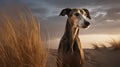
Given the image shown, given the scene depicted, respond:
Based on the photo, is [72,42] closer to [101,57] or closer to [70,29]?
[70,29]

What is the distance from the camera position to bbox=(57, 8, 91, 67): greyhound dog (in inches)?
237

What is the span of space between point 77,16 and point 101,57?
3.64 metres

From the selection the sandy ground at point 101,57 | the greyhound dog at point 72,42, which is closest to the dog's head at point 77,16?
the greyhound dog at point 72,42

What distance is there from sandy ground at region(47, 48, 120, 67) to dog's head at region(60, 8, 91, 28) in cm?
262

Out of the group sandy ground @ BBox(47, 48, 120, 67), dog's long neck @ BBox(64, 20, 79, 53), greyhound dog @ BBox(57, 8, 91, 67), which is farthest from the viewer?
sandy ground @ BBox(47, 48, 120, 67)

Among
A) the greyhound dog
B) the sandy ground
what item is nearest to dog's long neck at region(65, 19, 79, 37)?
the greyhound dog

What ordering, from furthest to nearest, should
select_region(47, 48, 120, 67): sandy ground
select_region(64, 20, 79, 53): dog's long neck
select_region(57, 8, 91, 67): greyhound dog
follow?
select_region(47, 48, 120, 67): sandy ground
select_region(64, 20, 79, 53): dog's long neck
select_region(57, 8, 91, 67): greyhound dog

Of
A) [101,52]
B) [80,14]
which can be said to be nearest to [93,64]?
[101,52]

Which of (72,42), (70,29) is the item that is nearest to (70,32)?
(70,29)

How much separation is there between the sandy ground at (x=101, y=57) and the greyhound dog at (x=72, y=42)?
2.69 meters

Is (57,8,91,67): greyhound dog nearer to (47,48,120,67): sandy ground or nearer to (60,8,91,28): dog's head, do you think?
(60,8,91,28): dog's head

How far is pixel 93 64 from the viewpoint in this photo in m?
9.14

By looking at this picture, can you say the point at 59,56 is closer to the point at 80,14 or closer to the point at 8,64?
the point at 80,14

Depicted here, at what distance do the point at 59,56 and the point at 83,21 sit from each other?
73 cm
